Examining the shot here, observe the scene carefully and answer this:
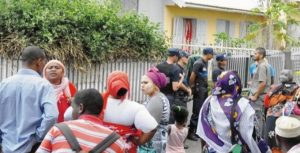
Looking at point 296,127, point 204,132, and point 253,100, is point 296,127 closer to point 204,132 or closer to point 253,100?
point 204,132

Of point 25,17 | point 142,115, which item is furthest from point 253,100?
point 142,115

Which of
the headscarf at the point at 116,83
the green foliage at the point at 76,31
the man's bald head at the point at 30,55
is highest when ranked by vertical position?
the green foliage at the point at 76,31

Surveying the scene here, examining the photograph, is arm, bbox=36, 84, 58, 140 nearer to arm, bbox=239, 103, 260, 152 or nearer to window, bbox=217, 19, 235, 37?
arm, bbox=239, 103, 260, 152

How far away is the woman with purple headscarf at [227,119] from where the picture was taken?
5875mm

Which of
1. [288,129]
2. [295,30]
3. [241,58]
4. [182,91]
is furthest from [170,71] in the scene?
[295,30]

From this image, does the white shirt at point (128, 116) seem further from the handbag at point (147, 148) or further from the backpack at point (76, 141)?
the backpack at point (76, 141)

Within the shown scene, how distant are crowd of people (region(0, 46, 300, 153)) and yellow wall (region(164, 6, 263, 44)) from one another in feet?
45.2

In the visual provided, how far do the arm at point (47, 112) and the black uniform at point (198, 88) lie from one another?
603cm

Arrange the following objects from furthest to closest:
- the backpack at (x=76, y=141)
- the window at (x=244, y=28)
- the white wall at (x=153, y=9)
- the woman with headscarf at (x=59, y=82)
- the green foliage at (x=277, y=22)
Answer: the window at (x=244, y=28) → the green foliage at (x=277, y=22) → the white wall at (x=153, y=9) → the woman with headscarf at (x=59, y=82) → the backpack at (x=76, y=141)

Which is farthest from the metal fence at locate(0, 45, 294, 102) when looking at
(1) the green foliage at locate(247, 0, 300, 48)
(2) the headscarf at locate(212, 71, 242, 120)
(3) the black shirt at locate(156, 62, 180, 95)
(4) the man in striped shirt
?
(1) the green foliage at locate(247, 0, 300, 48)

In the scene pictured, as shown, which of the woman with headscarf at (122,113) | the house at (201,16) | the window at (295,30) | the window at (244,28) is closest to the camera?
the woman with headscarf at (122,113)

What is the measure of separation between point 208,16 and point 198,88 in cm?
1264

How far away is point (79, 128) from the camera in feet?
13.0

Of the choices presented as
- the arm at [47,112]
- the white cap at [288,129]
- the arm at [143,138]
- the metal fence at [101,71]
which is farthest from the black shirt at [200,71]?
the white cap at [288,129]
